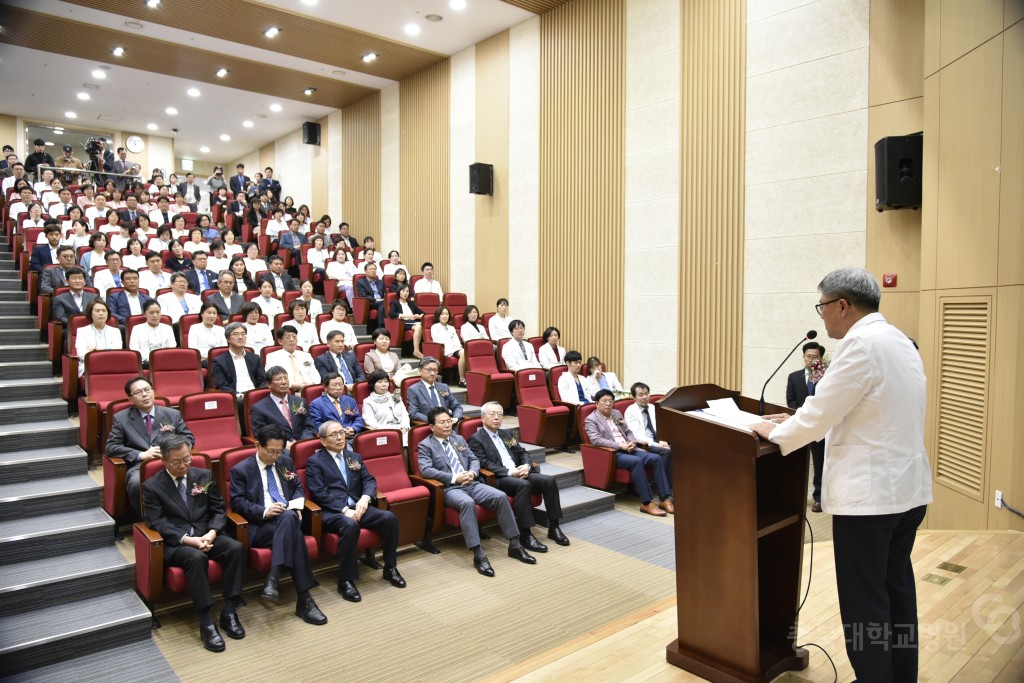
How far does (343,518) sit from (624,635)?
1.45 meters

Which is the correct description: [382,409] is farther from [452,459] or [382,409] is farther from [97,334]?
[97,334]

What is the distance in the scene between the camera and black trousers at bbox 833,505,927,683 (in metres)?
1.44

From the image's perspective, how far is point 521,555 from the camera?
11.3 feet

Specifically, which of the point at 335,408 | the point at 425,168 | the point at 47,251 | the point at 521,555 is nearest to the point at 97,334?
the point at 335,408

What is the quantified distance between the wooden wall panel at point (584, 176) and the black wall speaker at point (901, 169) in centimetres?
226

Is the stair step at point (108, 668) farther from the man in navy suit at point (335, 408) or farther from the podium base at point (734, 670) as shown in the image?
the podium base at point (734, 670)

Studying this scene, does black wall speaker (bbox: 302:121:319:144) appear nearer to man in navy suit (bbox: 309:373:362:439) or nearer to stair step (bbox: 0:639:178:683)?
man in navy suit (bbox: 309:373:362:439)

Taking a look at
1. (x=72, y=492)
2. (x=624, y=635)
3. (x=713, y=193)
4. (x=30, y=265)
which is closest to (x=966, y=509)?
(x=624, y=635)

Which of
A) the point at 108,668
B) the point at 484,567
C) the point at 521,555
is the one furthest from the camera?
the point at 521,555

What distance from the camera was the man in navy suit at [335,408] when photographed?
382 centimetres

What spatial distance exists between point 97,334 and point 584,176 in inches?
163

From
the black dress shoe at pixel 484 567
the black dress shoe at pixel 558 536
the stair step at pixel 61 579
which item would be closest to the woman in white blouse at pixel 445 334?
the black dress shoe at pixel 558 536

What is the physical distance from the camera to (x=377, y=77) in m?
8.31

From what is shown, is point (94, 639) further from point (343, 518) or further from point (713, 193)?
point (713, 193)
